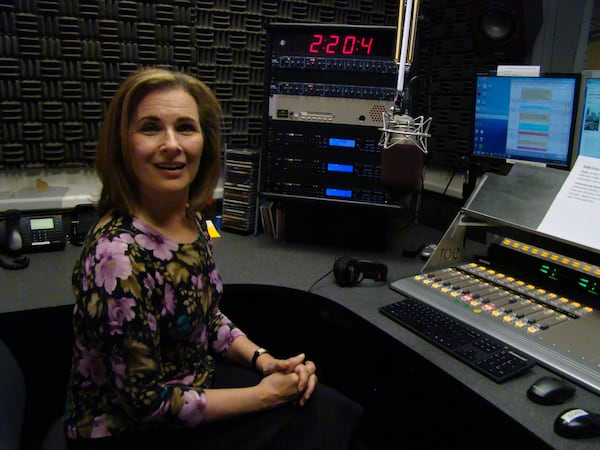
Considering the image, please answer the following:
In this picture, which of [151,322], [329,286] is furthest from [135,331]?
[329,286]

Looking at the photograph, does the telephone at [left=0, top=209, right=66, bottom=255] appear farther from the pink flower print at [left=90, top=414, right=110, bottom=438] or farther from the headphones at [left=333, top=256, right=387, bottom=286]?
the headphones at [left=333, top=256, right=387, bottom=286]

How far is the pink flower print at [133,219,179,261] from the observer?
3.61 feet

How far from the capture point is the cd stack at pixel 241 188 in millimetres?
2035

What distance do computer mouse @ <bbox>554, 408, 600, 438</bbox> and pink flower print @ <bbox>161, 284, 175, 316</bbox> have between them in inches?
30.3

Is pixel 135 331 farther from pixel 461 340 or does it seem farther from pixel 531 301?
pixel 531 301

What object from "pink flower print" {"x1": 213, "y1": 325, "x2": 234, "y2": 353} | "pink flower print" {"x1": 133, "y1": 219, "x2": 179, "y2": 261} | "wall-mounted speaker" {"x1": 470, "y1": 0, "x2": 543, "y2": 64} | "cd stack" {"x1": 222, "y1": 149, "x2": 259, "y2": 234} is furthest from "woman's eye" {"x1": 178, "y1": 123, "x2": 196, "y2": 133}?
"wall-mounted speaker" {"x1": 470, "y1": 0, "x2": 543, "y2": 64}

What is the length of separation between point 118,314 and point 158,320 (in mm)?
113

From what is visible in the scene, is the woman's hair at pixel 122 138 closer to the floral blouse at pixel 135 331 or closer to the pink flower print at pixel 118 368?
the floral blouse at pixel 135 331

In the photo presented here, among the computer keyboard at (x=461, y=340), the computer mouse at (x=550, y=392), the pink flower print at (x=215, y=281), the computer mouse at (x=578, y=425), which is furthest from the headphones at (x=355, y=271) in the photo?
the computer mouse at (x=578, y=425)

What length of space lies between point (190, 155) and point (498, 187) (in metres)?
0.95

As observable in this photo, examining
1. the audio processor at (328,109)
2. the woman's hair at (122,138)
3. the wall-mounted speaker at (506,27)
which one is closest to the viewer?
the woman's hair at (122,138)

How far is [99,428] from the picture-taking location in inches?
42.9

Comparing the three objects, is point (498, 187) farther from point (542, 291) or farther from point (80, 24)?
point (80, 24)

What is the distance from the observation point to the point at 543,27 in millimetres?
2066
